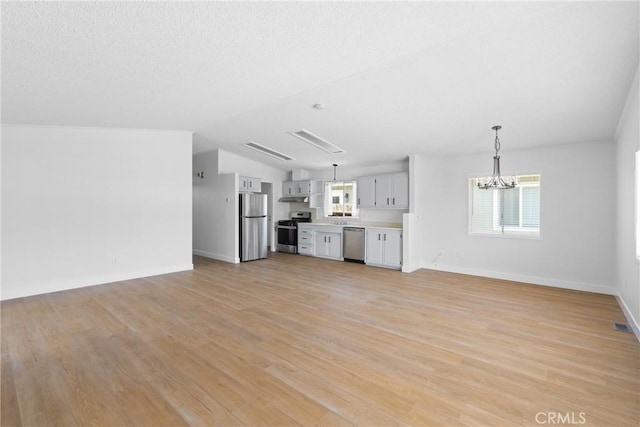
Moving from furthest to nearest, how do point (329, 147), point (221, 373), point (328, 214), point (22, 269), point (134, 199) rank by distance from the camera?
point (328, 214) < point (329, 147) < point (134, 199) < point (22, 269) < point (221, 373)

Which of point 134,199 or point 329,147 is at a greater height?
point 329,147

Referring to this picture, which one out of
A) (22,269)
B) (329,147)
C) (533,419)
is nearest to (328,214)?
(329,147)

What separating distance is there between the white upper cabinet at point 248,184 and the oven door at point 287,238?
144 centimetres

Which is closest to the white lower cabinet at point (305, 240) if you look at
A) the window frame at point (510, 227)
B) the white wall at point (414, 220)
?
the white wall at point (414, 220)

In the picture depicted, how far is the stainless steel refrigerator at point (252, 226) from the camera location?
673cm

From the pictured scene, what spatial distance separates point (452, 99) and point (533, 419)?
125 inches

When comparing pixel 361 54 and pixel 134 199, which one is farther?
pixel 134 199

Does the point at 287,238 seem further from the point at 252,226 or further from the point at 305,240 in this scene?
the point at 252,226

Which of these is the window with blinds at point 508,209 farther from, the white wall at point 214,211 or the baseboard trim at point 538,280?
the white wall at point 214,211

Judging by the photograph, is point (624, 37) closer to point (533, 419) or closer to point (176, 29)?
point (533, 419)

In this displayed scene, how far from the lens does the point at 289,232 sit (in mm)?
8148

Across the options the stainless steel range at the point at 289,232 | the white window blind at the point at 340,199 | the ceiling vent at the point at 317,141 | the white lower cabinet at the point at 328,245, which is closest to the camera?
the ceiling vent at the point at 317,141

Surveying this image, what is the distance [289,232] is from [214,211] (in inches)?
82.5

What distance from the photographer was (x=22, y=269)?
412 cm
